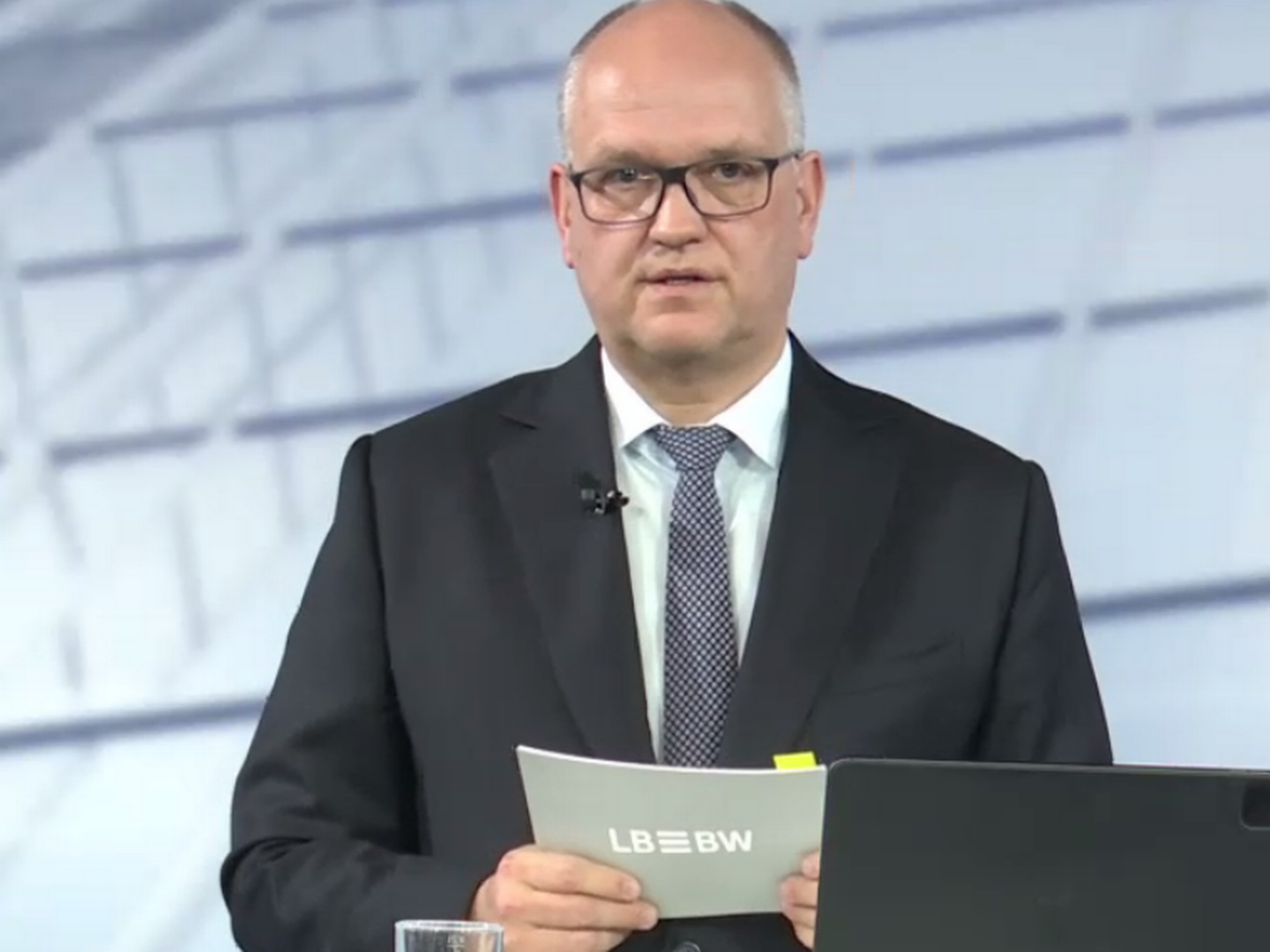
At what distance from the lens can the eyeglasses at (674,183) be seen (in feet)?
7.59

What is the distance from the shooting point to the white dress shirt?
2346 mm

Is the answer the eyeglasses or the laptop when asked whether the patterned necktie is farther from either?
the laptop

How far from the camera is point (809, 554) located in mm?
2318

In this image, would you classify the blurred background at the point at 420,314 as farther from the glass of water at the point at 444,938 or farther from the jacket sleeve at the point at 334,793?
the glass of water at the point at 444,938

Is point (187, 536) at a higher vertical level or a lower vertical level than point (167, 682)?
higher

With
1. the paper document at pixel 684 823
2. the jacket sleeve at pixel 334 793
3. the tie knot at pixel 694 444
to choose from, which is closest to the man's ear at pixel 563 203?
the tie knot at pixel 694 444

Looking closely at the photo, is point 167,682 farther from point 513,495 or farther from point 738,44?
point 738,44

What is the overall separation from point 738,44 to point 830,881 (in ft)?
4.23

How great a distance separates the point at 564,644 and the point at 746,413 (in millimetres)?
370

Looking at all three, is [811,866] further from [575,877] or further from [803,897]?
[575,877]

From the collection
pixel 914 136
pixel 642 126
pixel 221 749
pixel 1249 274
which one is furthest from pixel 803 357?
pixel 221 749

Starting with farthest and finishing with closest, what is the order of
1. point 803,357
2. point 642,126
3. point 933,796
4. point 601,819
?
point 803,357, point 642,126, point 601,819, point 933,796

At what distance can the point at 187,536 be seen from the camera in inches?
120

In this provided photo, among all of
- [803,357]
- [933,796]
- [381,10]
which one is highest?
[381,10]
